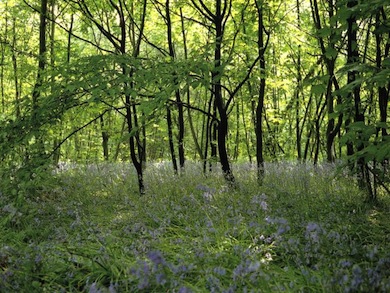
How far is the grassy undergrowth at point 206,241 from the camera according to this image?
8.20 feet

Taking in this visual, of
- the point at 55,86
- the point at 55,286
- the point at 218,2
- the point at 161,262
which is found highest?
the point at 218,2

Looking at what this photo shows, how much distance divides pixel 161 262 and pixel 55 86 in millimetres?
2983

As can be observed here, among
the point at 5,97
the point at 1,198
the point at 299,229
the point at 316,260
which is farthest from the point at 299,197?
the point at 5,97

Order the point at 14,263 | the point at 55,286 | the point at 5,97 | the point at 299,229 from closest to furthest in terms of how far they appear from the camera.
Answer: the point at 55,286 → the point at 14,263 → the point at 299,229 → the point at 5,97

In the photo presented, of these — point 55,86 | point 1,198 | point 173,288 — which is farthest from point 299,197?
point 1,198

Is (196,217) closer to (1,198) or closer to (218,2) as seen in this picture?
(1,198)

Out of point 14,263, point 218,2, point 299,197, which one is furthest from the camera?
point 218,2

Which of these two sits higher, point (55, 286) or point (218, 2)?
point (218, 2)

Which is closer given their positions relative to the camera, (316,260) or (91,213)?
(316,260)

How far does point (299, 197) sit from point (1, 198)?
4.26 m

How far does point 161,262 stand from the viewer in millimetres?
2270

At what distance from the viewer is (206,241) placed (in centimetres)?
341

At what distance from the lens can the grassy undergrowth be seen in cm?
250

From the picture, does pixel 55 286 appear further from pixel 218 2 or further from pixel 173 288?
pixel 218 2
